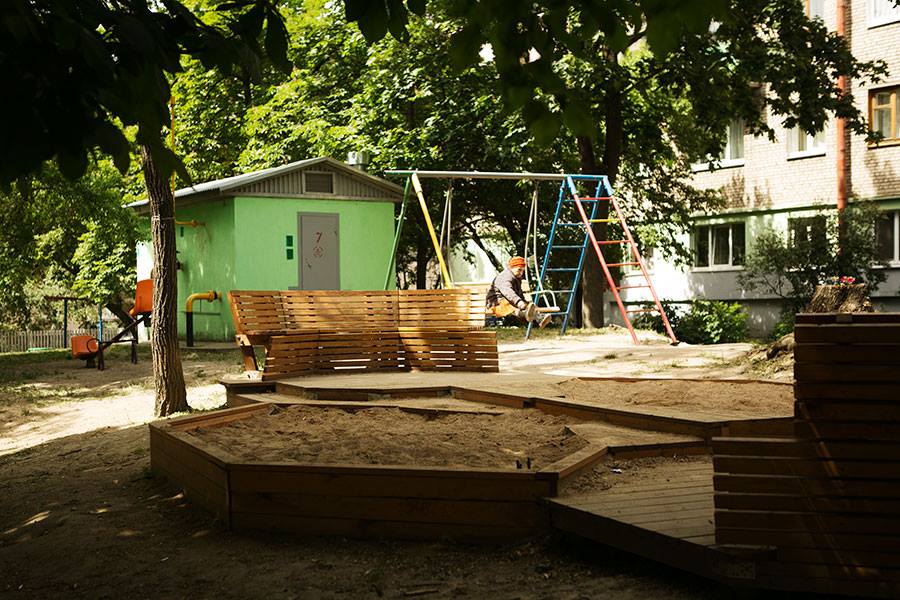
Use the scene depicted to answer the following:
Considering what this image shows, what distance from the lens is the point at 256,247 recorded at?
23.5 metres

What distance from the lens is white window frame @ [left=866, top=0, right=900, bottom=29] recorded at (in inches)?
1099

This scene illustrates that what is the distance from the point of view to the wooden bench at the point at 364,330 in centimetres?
1141

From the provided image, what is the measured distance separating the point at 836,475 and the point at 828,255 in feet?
72.4

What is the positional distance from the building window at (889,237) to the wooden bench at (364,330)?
1903 centimetres

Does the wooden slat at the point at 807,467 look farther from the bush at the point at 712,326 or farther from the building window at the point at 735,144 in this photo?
the building window at the point at 735,144

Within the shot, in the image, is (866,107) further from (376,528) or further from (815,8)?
(376,528)

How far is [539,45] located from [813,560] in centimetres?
243

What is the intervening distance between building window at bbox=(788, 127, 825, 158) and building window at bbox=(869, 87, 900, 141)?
5.57 feet

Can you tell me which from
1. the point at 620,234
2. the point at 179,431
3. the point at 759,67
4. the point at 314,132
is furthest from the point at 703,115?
the point at 179,431

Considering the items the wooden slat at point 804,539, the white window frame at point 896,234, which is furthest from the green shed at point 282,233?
the wooden slat at point 804,539

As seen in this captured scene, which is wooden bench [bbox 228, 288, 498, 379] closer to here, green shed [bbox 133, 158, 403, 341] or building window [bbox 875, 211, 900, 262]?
green shed [bbox 133, 158, 403, 341]

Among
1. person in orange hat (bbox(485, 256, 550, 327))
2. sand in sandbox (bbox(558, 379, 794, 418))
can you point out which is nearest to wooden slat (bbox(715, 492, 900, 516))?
sand in sandbox (bbox(558, 379, 794, 418))

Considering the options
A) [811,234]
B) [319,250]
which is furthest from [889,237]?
[319,250]

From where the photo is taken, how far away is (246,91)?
16.6 ft
